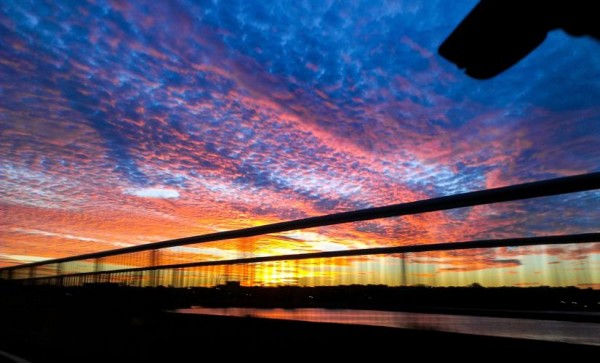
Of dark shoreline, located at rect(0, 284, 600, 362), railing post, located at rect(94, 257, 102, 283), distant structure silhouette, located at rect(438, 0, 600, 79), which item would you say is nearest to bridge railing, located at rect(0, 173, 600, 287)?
dark shoreline, located at rect(0, 284, 600, 362)

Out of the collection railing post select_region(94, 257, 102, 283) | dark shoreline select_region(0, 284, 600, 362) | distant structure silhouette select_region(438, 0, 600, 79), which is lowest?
dark shoreline select_region(0, 284, 600, 362)

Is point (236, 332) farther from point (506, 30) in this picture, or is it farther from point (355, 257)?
point (506, 30)

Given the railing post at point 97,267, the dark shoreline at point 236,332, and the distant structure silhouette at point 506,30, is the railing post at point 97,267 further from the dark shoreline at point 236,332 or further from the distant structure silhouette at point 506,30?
the distant structure silhouette at point 506,30

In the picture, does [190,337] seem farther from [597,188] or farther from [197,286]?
[597,188]

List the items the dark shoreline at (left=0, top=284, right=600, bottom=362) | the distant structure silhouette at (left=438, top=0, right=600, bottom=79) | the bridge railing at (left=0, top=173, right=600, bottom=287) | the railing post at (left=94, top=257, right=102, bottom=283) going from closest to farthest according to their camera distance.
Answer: the distant structure silhouette at (left=438, top=0, right=600, bottom=79)
the dark shoreline at (left=0, top=284, right=600, bottom=362)
the bridge railing at (left=0, top=173, right=600, bottom=287)
the railing post at (left=94, top=257, right=102, bottom=283)

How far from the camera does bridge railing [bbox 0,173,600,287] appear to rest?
3.07 meters

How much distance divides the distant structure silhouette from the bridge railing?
1699 mm

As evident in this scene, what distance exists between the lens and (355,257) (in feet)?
15.4

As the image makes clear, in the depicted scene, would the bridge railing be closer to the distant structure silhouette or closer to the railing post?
the railing post

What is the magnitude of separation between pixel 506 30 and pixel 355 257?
369 cm

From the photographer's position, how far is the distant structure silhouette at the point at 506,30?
117cm

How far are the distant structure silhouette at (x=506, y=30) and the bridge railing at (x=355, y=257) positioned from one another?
170 cm

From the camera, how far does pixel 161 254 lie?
7.21 m

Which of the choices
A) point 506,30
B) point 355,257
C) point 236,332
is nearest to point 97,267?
point 236,332
